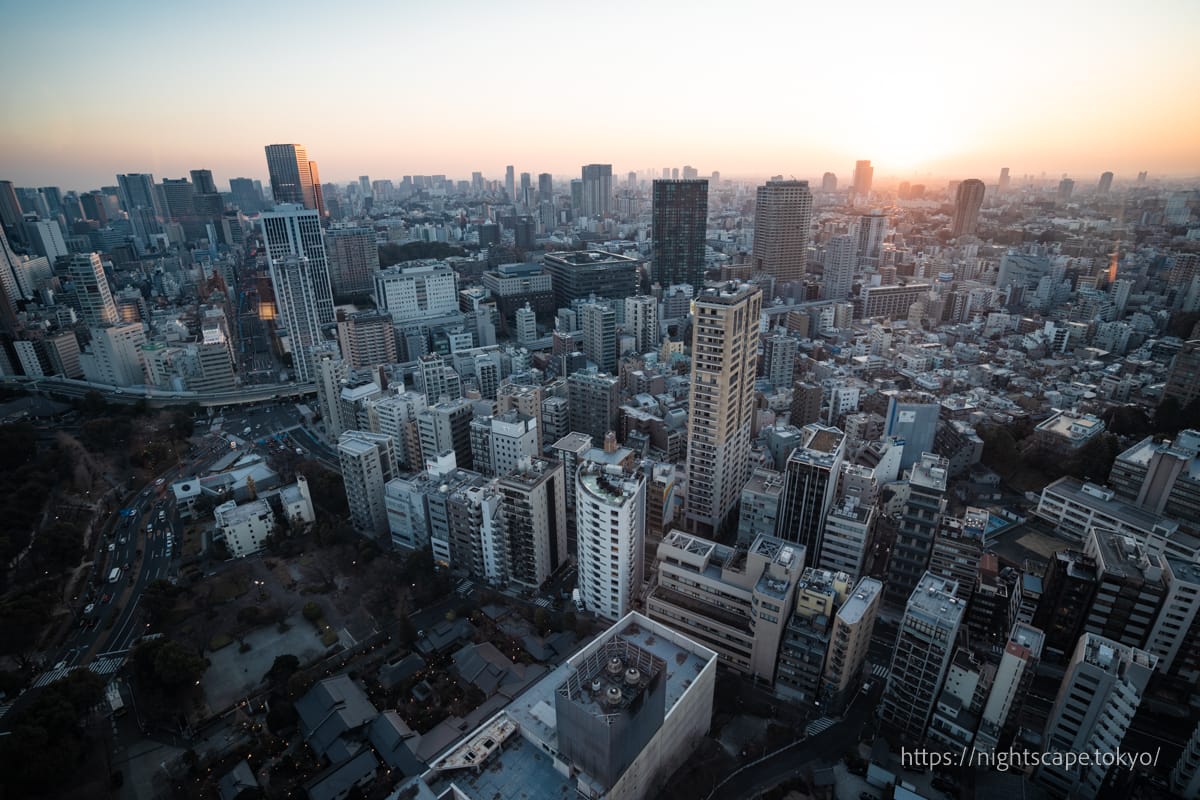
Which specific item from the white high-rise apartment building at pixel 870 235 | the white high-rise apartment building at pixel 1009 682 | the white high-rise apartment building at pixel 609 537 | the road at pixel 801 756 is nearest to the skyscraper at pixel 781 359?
the white high-rise apartment building at pixel 609 537

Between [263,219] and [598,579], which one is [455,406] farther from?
[263,219]

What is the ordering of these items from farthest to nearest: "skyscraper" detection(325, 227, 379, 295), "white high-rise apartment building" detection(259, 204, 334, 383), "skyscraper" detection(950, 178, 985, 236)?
"skyscraper" detection(950, 178, 985, 236), "skyscraper" detection(325, 227, 379, 295), "white high-rise apartment building" detection(259, 204, 334, 383)

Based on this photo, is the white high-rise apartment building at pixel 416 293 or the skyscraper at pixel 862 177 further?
the skyscraper at pixel 862 177

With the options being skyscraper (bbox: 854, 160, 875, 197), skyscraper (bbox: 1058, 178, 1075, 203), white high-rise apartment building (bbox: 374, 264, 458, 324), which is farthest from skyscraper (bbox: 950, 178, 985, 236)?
white high-rise apartment building (bbox: 374, 264, 458, 324)

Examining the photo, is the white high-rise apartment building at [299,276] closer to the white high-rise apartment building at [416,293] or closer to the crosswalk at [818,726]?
the white high-rise apartment building at [416,293]

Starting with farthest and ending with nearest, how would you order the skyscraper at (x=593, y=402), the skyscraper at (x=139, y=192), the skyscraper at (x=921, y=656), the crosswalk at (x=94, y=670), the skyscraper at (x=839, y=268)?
the skyscraper at (x=139, y=192) < the skyscraper at (x=839, y=268) < the skyscraper at (x=593, y=402) < the crosswalk at (x=94, y=670) < the skyscraper at (x=921, y=656)

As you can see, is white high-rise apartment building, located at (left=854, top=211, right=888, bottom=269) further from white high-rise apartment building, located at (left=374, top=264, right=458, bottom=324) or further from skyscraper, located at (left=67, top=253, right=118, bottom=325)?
skyscraper, located at (left=67, top=253, right=118, bottom=325)

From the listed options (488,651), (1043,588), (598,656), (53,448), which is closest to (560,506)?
(488,651)
